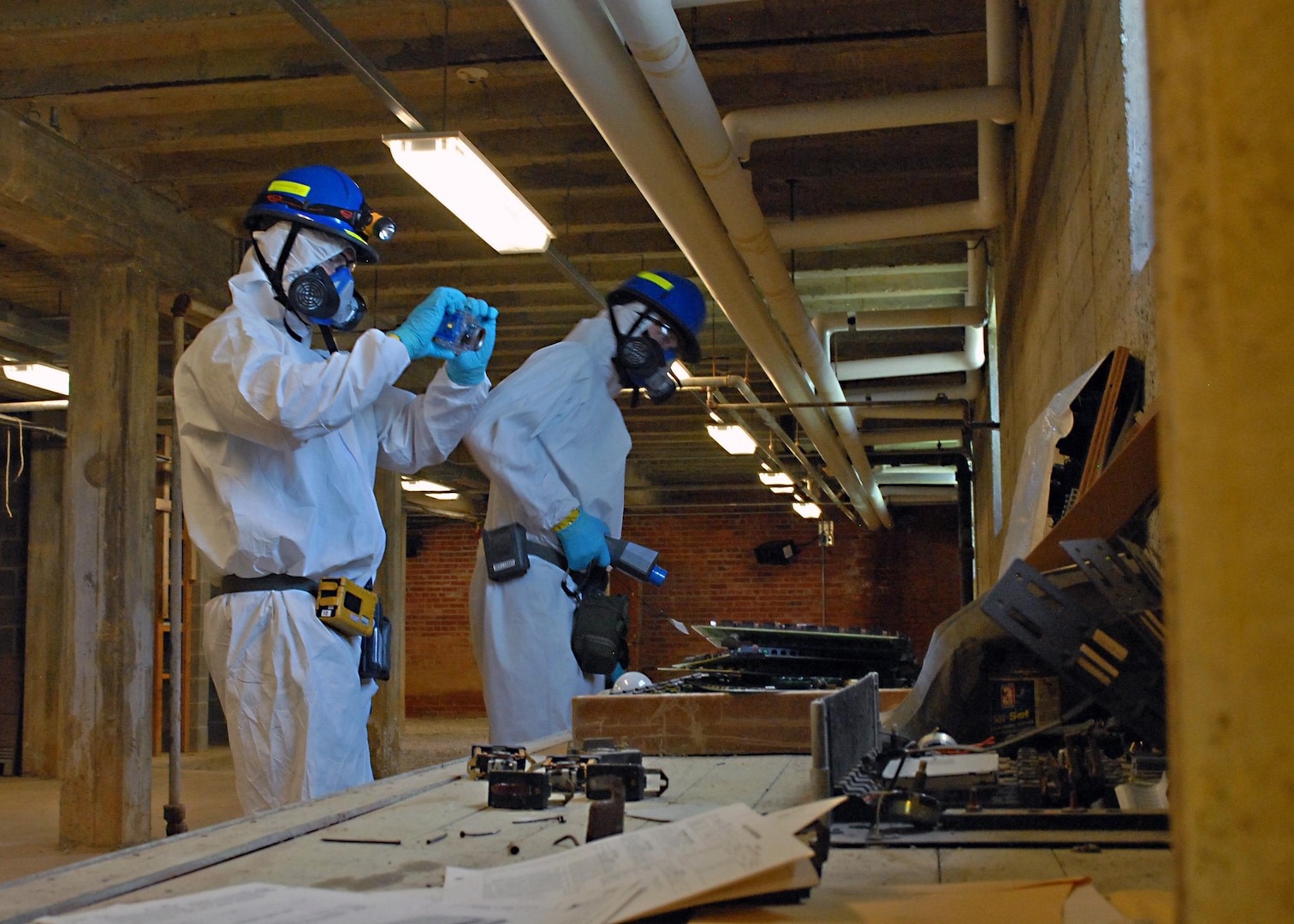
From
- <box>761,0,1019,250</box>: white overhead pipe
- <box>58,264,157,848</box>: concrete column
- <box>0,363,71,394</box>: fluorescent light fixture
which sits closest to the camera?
<box>761,0,1019,250</box>: white overhead pipe

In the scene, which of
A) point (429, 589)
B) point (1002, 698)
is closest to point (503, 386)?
point (1002, 698)

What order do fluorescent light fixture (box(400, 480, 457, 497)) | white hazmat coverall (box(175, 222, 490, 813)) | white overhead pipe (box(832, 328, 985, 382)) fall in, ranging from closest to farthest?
1. white hazmat coverall (box(175, 222, 490, 813))
2. white overhead pipe (box(832, 328, 985, 382))
3. fluorescent light fixture (box(400, 480, 457, 497))

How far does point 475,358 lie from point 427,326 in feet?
0.66

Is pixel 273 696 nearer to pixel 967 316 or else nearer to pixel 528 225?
pixel 528 225

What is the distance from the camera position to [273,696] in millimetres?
2680

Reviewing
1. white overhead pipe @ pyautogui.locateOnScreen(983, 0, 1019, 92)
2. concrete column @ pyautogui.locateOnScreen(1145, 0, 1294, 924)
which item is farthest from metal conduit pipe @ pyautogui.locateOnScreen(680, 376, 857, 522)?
concrete column @ pyautogui.locateOnScreen(1145, 0, 1294, 924)

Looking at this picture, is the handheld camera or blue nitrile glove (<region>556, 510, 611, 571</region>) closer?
the handheld camera

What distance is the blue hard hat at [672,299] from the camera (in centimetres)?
390

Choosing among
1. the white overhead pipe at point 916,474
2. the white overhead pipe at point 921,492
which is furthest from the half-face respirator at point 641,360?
the white overhead pipe at point 921,492

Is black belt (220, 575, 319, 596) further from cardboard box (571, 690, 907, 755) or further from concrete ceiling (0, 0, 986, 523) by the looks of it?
concrete ceiling (0, 0, 986, 523)

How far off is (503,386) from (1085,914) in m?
2.93

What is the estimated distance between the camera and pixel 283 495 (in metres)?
2.77

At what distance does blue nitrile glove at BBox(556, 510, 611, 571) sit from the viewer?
11.6 feet

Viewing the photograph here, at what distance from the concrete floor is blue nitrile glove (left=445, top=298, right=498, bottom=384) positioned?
54.8 inches
